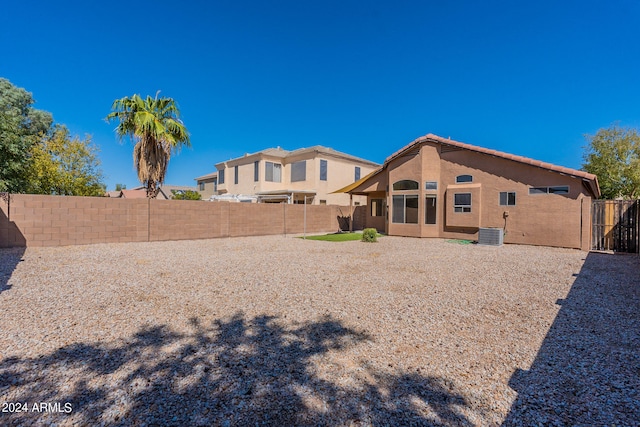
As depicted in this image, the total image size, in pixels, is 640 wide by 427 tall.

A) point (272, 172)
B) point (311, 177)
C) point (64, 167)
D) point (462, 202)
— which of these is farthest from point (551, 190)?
point (64, 167)

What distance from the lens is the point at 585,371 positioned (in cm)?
296

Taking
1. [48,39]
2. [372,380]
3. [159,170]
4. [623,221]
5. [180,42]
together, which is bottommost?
[372,380]

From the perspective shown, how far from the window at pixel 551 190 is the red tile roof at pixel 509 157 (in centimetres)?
62

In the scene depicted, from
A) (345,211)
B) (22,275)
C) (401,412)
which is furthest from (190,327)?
(345,211)

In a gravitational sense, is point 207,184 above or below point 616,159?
below

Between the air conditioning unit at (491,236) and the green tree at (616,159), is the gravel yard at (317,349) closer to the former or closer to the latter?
the air conditioning unit at (491,236)

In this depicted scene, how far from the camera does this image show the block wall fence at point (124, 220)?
11.1 m

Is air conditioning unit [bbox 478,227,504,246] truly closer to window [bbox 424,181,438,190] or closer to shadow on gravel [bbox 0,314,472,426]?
window [bbox 424,181,438,190]

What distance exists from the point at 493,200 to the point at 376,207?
8.29 metres

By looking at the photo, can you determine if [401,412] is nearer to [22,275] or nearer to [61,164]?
[22,275]

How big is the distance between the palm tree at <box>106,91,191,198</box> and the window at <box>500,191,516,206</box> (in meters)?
16.1

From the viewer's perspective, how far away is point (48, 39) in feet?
40.9

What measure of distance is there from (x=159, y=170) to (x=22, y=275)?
29.8ft

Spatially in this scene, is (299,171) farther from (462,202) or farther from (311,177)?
(462,202)
